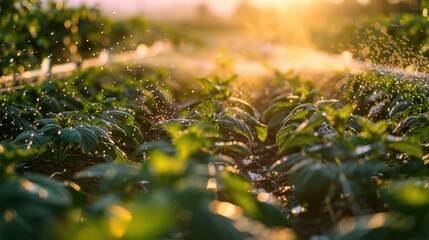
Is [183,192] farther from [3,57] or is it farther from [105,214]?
[3,57]

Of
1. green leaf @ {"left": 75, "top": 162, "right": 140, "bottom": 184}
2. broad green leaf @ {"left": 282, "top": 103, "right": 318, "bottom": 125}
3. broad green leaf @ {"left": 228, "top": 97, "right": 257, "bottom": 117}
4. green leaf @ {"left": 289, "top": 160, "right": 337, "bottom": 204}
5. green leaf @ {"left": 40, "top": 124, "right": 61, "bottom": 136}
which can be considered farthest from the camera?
broad green leaf @ {"left": 228, "top": 97, "right": 257, "bottom": 117}

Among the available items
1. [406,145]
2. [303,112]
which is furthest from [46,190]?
[303,112]

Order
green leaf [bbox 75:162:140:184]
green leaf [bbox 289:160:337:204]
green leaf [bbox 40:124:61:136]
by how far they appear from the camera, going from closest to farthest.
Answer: green leaf [bbox 75:162:140:184] → green leaf [bbox 289:160:337:204] → green leaf [bbox 40:124:61:136]

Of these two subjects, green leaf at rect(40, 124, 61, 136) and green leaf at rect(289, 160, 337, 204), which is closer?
green leaf at rect(289, 160, 337, 204)

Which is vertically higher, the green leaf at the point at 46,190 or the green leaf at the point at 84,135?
the green leaf at the point at 84,135

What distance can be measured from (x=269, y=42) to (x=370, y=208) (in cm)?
2753

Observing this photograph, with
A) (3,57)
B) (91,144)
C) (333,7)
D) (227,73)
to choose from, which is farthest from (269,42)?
(91,144)

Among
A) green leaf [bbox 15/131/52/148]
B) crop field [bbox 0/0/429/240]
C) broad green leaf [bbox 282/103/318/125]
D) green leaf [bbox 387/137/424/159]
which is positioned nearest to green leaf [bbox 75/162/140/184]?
crop field [bbox 0/0/429/240]

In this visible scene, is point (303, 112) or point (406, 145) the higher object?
point (303, 112)

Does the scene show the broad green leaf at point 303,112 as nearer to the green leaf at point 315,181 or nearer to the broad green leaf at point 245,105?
the broad green leaf at point 245,105

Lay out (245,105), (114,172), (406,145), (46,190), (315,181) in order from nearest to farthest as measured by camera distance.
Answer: (46,190) < (114,172) < (315,181) < (406,145) < (245,105)

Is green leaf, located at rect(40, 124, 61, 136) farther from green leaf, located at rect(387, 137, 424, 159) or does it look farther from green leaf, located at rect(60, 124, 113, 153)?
green leaf, located at rect(387, 137, 424, 159)

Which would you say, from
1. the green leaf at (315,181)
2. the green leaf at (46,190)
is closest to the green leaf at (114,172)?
the green leaf at (46,190)

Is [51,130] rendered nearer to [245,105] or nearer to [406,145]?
[406,145]
